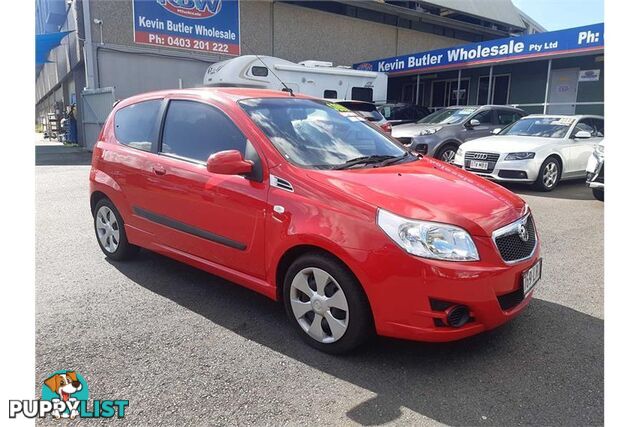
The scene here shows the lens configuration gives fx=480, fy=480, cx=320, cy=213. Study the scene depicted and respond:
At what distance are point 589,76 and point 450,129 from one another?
9463 millimetres

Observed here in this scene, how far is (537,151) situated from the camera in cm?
884

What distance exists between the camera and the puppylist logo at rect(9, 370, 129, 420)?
2557 millimetres

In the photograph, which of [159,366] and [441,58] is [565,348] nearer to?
[159,366]

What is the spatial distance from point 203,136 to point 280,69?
10535 millimetres

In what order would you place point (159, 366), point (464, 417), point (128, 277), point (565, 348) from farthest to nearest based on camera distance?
1. point (128, 277)
2. point (565, 348)
3. point (159, 366)
4. point (464, 417)

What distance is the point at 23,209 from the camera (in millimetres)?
4043

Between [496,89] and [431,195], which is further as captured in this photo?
[496,89]

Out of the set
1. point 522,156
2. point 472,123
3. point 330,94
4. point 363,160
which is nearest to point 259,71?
point 330,94

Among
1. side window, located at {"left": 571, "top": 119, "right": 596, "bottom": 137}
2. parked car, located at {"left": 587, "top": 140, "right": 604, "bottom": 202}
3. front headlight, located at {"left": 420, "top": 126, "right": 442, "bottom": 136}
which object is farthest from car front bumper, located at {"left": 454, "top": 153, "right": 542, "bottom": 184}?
front headlight, located at {"left": 420, "top": 126, "right": 442, "bottom": 136}

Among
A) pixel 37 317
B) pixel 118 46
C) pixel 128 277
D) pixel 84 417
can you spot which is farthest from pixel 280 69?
pixel 84 417

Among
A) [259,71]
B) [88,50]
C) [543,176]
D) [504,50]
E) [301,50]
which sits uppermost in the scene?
[301,50]

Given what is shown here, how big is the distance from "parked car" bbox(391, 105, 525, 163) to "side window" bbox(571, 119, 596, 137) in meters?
2.01

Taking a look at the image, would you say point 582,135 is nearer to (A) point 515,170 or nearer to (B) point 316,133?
(A) point 515,170

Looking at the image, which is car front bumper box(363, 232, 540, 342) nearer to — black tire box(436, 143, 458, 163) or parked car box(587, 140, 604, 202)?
parked car box(587, 140, 604, 202)
